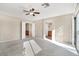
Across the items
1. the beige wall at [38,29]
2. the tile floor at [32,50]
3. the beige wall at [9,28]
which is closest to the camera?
the tile floor at [32,50]

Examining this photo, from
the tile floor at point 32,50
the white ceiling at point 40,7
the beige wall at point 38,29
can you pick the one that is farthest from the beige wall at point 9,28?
the beige wall at point 38,29

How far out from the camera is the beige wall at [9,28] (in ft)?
17.7

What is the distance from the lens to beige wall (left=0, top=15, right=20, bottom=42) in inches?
212

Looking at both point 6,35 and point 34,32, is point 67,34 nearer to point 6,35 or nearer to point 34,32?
point 34,32

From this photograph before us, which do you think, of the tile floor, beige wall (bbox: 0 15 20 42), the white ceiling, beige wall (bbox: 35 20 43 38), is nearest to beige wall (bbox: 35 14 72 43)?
the white ceiling

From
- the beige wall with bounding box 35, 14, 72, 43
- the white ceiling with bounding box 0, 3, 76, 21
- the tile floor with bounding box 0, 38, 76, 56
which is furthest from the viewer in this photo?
the beige wall with bounding box 35, 14, 72, 43

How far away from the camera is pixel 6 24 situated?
5613 mm

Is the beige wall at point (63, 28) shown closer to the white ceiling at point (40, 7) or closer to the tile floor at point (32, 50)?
the white ceiling at point (40, 7)

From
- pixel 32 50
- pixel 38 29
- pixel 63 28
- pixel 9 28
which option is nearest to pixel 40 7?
pixel 63 28

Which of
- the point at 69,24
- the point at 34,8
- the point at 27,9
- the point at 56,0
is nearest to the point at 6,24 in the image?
the point at 27,9

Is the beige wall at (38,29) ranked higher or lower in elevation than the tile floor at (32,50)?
higher

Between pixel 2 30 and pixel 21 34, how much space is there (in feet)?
5.57

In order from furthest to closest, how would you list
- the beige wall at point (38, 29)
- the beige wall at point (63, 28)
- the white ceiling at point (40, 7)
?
the beige wall at point (38, 29)
the beige wall at point (63, 28)
the white ceiling at point (40, 7)

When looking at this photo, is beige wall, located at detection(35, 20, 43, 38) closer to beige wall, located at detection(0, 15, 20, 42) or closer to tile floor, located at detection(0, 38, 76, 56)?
beige wall, located at detection(0, 15, 20, 42)
